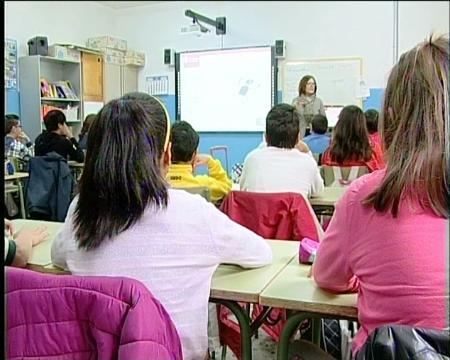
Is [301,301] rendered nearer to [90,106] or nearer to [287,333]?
[287,333]

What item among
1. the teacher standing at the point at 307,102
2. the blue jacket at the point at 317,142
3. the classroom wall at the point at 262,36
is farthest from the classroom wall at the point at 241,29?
the blue jacket at the point at 317,142

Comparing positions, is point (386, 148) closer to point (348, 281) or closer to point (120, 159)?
point (348, 281)

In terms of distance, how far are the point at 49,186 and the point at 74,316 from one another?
137 cm

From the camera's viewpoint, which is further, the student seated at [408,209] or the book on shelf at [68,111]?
the book on shelf at [68,111]

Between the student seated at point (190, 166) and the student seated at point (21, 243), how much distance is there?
20.4 inches

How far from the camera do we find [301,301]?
47.7 inches

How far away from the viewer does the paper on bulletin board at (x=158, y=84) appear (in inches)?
77.4

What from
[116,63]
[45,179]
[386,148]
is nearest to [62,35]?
[116,63]

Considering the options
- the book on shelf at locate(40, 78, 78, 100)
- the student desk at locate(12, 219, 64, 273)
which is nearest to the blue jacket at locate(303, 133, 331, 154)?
the book on shelf at locate(40, 78, 78, 100)

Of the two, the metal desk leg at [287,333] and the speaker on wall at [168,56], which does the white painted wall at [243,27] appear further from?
the metal desk leg at [287,333]

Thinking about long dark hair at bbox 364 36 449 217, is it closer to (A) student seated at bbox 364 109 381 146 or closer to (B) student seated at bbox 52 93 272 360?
(B) student seated at bbox 52 93 272 360

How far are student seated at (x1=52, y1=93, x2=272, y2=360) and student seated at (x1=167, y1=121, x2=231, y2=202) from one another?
71 centimetres

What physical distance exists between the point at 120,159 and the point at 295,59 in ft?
3.39

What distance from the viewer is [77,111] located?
76.1 inches
